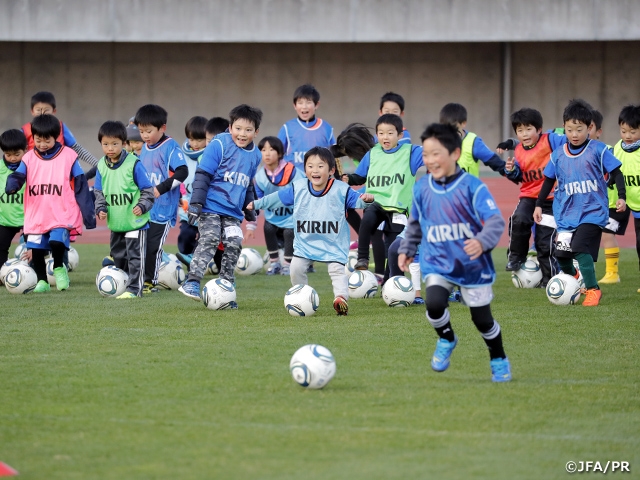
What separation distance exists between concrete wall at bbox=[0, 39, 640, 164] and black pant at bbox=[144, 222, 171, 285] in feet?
61.6

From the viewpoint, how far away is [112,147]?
10078 millimetres

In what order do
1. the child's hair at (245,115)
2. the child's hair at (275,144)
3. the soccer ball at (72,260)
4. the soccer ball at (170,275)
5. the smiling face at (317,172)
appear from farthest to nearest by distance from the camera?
the soccer ball at (72,260), the child's hair at (275,144), the soccer ball at (170,275), the child's hair at (245,115), the smiling face at (317,172)

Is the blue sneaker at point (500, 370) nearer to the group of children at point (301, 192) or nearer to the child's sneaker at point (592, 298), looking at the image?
the group of children at point (301, 192)

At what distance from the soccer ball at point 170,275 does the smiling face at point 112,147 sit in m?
1.47

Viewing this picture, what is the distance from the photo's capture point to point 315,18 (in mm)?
25875

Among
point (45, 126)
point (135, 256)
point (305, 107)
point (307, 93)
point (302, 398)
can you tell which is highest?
point (307, 93)

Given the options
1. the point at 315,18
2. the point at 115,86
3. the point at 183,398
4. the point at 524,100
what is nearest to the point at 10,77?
the point at 115,86

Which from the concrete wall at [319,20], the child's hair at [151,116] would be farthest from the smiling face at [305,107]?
the concrete wall at [319,20]

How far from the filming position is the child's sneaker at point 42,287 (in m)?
10.5

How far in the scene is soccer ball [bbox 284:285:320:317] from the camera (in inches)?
341

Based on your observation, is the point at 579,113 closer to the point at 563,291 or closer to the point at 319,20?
the point at 563,291

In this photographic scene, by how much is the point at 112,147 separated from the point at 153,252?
1.23m

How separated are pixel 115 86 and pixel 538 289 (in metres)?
20.5

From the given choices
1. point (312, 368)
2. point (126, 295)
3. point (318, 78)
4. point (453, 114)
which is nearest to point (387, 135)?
point (453, 114)
